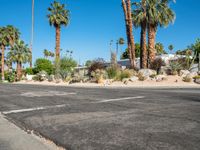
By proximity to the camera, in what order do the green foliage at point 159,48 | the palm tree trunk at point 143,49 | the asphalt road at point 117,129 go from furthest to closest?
1. the green foliage at point 159,48
2. the palm tree trunk at point 143,49
3. the asphalt road at point 117,129

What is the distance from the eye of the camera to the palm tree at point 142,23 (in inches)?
A: 1448

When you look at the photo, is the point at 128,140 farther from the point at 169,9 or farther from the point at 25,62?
the point at 25,62

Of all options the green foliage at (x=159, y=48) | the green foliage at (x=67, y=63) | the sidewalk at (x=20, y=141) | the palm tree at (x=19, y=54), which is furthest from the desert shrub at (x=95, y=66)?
the green foliage at (x=159, y=48)

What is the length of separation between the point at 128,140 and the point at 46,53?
440 feet

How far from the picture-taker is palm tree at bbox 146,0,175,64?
37.3 m

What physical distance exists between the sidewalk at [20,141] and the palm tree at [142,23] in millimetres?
31947

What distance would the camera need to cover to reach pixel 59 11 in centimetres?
5612

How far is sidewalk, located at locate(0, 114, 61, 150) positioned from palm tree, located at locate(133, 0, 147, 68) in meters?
31.9

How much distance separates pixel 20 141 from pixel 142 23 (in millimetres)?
35419

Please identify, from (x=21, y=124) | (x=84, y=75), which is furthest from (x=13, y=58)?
(x=21, y=124)

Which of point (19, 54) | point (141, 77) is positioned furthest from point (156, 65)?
point (19, 54)

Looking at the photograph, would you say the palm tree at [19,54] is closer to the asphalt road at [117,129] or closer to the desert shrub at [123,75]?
the desert shrub at [123,75]

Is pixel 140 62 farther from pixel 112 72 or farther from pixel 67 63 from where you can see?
pixel 67 63

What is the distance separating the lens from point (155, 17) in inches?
1497
